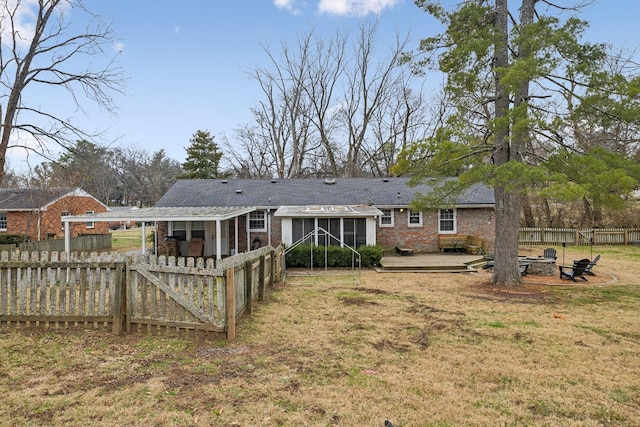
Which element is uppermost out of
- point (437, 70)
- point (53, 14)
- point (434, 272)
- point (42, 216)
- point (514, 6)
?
point (53, 14)

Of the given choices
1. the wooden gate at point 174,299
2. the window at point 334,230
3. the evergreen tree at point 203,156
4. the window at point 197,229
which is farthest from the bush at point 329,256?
the evergreen tree at point 203,156

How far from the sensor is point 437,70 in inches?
463

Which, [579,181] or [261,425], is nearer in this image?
[261,425]

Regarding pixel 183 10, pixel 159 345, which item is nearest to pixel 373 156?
pixel 183 10

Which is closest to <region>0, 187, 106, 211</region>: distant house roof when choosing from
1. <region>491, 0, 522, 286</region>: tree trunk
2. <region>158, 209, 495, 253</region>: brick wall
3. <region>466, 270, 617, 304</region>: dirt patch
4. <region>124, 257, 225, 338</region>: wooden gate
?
A: <region>158, 209, 495, 253</region>: brick wall

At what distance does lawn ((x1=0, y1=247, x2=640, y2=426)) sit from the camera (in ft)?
12.7

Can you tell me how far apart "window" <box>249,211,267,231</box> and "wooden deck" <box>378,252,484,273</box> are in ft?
20.6

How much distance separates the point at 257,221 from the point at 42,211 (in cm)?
1812

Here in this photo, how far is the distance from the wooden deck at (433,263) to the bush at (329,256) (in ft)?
2.00

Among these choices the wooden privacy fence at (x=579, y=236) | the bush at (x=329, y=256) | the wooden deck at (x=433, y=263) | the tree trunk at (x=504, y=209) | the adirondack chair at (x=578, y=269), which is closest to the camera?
the tree trunk at (x=504, y=209)

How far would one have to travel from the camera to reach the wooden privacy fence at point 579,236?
2380 centimetres

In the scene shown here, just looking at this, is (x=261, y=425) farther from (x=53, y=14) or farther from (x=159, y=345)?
(x=53, y=14)

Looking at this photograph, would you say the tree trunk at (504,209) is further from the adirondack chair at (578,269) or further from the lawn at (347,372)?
the lawn at (347,372)

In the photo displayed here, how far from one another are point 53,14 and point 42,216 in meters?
17.9
